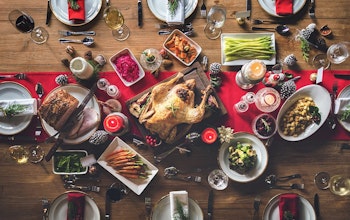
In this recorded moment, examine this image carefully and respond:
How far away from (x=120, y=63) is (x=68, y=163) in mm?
859

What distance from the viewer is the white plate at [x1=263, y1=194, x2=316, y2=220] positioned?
3275 mm

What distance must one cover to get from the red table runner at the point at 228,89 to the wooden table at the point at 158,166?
0.05 meters

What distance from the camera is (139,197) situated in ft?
10.8

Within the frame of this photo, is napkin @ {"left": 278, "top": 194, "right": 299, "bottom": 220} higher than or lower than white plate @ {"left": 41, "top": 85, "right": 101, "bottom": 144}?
lower

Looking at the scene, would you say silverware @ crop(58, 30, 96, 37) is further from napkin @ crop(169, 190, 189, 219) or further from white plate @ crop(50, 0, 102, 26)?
napkin @ crop(169, 190, 189, 219)

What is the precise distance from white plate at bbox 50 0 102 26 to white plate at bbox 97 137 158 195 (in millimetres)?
981

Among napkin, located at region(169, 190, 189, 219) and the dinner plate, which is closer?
napkin, located at region(169, 190, 189, 219)

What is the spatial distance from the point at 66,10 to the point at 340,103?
2.23m

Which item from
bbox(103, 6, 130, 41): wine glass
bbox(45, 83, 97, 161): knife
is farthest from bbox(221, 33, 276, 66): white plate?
bbox(45, 83, 97, 161): knife

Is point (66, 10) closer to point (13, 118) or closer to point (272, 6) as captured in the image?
point (13, 118)

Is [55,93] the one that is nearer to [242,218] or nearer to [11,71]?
Result: [11,71]

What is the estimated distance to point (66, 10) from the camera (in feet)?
11.1

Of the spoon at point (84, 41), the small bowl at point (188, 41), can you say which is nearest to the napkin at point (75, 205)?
the spoon at point (84, 41)

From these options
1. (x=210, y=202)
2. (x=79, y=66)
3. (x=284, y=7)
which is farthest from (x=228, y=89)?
(x=79, y=66)
